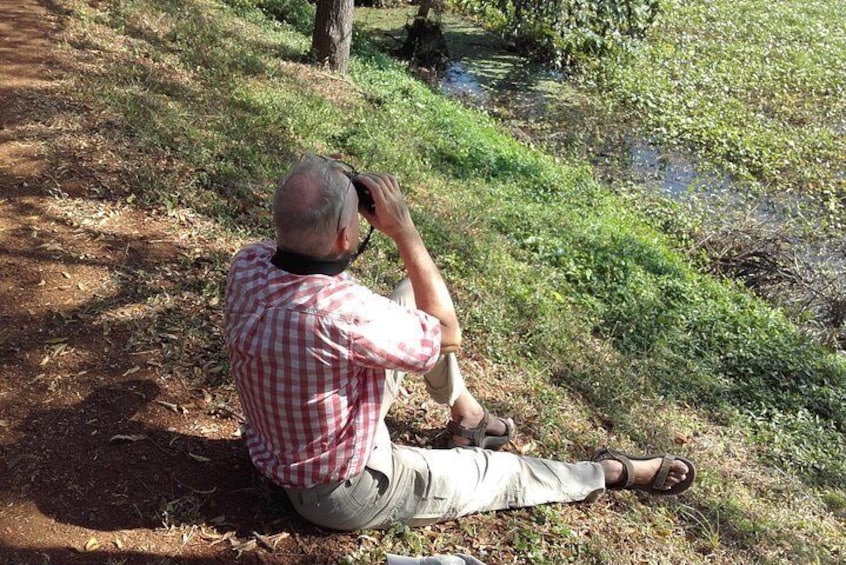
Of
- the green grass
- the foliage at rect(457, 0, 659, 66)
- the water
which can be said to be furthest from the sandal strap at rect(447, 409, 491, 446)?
the foliage at rect(457, 0, 659, 66)

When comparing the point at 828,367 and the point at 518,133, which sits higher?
the point at 518,133

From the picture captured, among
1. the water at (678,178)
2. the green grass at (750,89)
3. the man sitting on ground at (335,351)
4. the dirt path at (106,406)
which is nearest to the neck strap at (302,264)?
the man sitting on ground at (335,351)

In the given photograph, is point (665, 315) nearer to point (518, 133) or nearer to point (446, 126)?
point (446, 126)

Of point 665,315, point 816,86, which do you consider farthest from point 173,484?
point 816,86

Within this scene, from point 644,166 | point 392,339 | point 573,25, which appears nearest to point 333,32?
point 644,166

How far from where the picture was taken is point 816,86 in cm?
1341

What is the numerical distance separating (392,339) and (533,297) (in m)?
3.43

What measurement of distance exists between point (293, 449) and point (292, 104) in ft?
17.4

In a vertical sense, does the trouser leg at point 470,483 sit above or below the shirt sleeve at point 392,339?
below

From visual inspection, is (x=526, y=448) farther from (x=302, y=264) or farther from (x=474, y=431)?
(x=302, y=264)

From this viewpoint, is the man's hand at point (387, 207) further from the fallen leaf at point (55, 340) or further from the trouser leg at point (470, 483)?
the fallen leaf at point (55, 340)

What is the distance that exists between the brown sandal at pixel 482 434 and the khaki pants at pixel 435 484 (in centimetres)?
26

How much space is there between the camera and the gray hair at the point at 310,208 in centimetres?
236

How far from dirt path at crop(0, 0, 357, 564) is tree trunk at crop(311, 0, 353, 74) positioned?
15.2 ft
